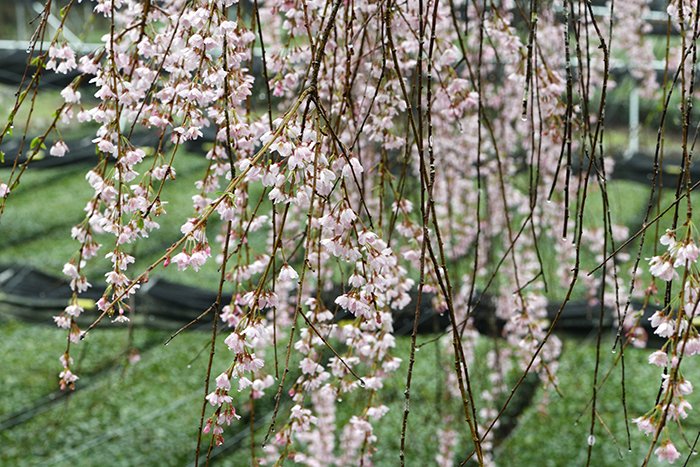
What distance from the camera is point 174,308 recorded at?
3617mm

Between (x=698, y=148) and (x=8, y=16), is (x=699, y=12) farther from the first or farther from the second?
(x=8, y=16)

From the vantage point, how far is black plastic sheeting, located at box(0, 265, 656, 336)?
3266mm

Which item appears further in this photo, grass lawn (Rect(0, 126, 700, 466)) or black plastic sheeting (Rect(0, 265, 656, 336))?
Result: grass lawn (Rect(0, 126, 700, 466))

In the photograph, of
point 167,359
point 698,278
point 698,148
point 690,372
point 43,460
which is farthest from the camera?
point 698,148

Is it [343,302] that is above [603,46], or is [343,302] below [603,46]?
Result: below

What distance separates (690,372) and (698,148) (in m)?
3.17

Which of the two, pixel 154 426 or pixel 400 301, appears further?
pixel 154 426

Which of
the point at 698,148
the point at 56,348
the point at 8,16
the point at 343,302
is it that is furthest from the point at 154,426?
the point at 8,16

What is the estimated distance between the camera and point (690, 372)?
5.05 m

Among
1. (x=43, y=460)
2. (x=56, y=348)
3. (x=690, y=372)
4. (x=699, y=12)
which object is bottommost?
(x=699, y=12)

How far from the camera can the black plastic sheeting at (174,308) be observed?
327 centimetres

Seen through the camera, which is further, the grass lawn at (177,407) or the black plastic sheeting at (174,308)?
the grass lawn at (177,407)

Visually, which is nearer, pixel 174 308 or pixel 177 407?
pixel 174 308

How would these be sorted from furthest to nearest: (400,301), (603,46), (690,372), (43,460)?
(690,372), (43,460), (400,301), (603,46)
